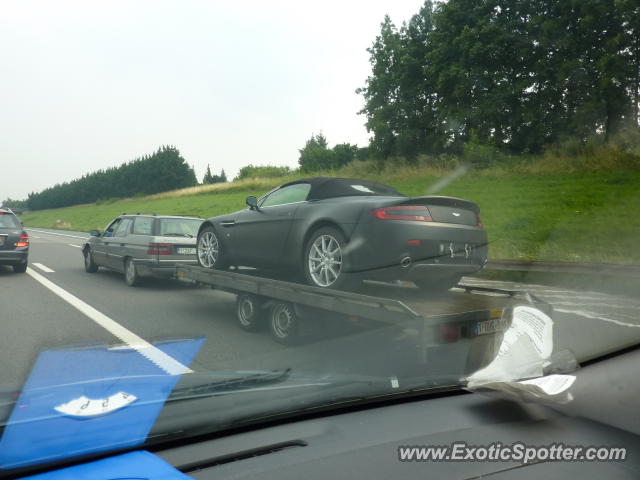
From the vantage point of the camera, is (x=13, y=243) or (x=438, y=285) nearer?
(x=438, y=285)

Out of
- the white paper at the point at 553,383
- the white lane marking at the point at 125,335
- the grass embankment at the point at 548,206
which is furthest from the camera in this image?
the grass embankment at the point at 548,206

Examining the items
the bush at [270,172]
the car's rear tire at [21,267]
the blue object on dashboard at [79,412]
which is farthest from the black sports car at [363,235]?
the bush at [270,172]

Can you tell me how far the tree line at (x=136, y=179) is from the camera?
84912mm

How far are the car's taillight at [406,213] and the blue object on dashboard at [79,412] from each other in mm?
3138

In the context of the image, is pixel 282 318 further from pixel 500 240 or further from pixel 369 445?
pixel 500 240

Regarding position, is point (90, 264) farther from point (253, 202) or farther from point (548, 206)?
point (548, 206)

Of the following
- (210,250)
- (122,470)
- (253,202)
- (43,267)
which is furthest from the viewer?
(43,267)

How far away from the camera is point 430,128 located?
33.9 metres

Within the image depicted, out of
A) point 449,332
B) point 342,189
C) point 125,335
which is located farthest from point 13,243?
point 449,332

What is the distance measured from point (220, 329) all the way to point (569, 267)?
7126mm

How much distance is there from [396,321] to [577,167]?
56.6 ft

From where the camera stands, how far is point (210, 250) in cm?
796

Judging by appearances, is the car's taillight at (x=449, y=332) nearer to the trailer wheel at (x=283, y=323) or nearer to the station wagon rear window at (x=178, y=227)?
the trailer wheel at (x=283, y=323)

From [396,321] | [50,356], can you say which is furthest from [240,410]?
[396,321]
